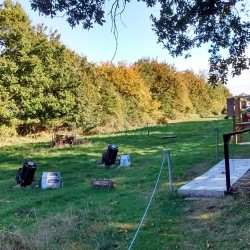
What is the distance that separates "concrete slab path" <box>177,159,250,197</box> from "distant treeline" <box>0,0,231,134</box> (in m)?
17.0

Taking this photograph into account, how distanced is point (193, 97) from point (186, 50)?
4128 cm

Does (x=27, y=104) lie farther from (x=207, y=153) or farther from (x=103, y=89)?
(x=207, y=153)

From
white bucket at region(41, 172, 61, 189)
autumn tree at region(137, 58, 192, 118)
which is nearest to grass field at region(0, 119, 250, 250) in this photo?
white bucket at region(41, 172, 61, 189)

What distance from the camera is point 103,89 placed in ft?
103

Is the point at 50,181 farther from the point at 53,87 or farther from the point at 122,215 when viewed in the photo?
the point at 53,87

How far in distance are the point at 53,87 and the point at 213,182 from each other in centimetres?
2047

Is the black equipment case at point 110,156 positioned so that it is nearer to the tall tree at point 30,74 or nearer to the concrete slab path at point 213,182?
the concrete slab path at point 213,182

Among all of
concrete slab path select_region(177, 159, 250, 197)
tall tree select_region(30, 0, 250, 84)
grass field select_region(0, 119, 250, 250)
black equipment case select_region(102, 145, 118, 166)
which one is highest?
tall tree select_region(30, 0, 250, 84)

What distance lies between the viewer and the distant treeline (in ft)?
80.3

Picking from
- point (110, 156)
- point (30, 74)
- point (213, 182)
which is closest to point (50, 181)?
point (110, 156)

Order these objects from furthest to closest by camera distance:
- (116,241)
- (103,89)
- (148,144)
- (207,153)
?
(103,89) → (148,144) → (207,153) → (116,241)

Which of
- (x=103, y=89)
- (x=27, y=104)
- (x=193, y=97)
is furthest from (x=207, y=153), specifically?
(x=193, y=97)

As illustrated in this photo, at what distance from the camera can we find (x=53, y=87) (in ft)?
88.4

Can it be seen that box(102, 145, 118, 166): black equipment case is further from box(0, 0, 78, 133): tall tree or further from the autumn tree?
the autumn tree
